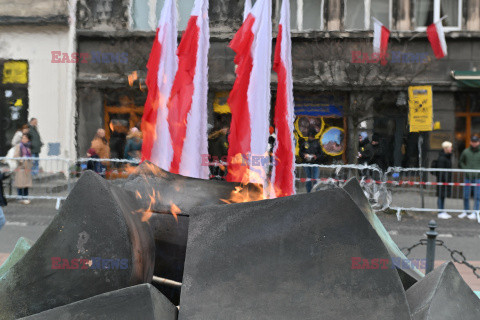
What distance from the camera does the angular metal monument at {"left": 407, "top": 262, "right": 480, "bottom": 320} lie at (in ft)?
10.9

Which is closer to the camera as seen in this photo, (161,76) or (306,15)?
(161,76)

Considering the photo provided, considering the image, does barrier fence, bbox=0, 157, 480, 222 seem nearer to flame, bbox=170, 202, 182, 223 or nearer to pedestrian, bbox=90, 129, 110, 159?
pedestrian, bbox=90, 129, 110, 159

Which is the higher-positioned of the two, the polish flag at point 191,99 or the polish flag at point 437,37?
the polish flag at point 437,37

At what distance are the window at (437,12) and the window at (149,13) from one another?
7.13 m

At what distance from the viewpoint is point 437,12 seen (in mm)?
19500

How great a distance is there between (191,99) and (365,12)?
12253 mm

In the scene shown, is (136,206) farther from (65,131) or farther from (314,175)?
(65,131)

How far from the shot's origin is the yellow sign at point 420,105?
1834 cm

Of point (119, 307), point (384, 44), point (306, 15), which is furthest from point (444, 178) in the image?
point (119, 307)

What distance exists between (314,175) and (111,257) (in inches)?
390

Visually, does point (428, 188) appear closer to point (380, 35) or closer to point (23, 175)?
point (380, 35)

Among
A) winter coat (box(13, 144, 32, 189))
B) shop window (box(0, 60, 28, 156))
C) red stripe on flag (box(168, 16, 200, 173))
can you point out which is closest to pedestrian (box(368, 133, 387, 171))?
red stripe on flag (box(168, 16, 200, 173))

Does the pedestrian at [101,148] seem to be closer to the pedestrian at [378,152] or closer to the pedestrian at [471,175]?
the pedestrian at [378,152]

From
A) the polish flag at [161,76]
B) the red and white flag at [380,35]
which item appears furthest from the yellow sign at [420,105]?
the polish flag at [161,76]
